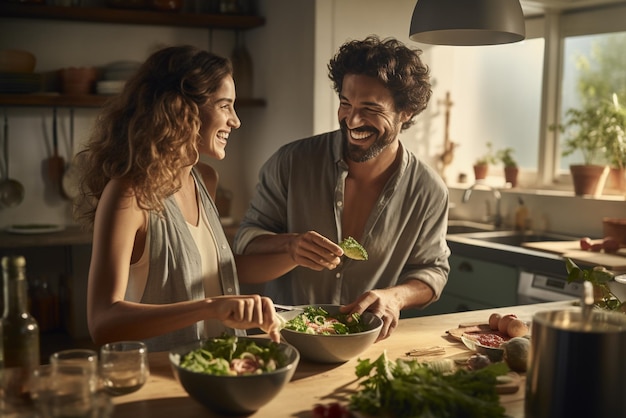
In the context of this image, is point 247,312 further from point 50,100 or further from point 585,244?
point 50,100

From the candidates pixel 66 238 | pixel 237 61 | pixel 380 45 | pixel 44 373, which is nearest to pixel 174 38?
pixel 237 61

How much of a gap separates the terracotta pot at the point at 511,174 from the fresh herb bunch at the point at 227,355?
3530mm

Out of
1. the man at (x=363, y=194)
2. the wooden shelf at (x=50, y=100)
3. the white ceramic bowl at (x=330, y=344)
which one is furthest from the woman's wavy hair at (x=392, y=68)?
the wooden shelf at (x=50, y=100)

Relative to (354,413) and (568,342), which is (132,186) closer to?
(354,413)

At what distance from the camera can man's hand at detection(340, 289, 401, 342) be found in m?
1.81

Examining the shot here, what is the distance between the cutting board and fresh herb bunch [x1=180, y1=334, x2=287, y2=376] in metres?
2.04

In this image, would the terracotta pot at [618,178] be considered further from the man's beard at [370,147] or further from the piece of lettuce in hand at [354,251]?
the piece of lettuce in hand at [354,251]

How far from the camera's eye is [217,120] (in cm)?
192

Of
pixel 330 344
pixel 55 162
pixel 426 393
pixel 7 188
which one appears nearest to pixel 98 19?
pixel 55 162

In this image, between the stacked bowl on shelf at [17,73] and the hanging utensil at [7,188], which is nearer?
the stacked bowl on shelf at [17,73]

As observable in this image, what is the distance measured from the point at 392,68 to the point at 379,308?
92 centimetres

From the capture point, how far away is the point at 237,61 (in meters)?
4.84

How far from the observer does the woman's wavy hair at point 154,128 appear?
1.76 m

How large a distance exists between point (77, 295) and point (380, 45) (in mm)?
2982
